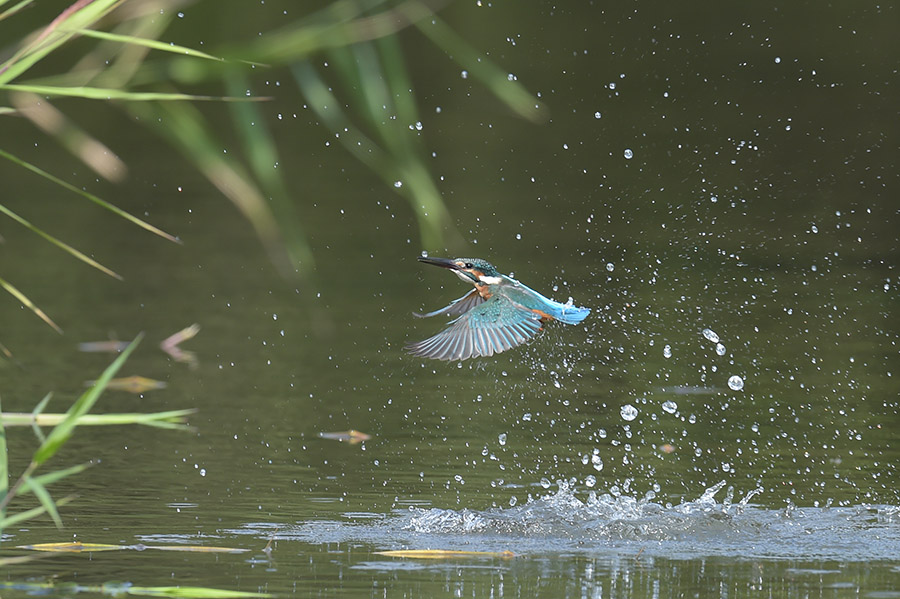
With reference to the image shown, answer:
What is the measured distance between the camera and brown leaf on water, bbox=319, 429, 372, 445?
6016 millimetres

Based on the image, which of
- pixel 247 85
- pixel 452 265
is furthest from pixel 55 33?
pixel 452 265

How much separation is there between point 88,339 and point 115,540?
323 centimetres

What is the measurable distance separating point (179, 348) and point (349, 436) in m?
1.72

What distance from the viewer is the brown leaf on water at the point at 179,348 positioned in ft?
24.0

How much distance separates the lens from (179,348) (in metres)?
7.52

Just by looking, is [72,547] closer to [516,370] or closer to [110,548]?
[110,548]

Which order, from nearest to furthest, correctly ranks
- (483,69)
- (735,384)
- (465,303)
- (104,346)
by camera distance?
(483,69)
(465,303)
(735,384)
(104,346)

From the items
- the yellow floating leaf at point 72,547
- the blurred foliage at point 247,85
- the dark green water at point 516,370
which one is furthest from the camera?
the dark green water at point 516,370

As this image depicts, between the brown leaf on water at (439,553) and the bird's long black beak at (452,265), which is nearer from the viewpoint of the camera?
the brown leaf on water at (439,553)

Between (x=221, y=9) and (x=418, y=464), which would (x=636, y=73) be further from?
(x=418, y=464)

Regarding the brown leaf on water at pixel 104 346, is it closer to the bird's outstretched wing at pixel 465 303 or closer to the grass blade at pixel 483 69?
the bird's outstretched wing at pixel 465 303

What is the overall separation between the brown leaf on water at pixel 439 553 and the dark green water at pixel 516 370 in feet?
0.17

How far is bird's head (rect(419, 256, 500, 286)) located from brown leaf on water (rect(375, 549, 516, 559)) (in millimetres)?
1011

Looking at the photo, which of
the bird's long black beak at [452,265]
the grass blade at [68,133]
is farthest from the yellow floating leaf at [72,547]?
the grass blade at [68,133]
